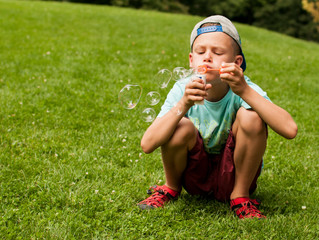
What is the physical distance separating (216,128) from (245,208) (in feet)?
1.91

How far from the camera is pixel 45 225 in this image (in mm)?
2262

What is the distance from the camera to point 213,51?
2238mm

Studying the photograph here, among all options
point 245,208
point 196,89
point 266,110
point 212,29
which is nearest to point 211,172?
point 245,208

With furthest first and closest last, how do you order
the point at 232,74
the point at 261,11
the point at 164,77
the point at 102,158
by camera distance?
the point at 261,11 < the point at 102,158 < the point at 164,77 < the point at 232,74

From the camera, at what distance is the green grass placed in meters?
2.29

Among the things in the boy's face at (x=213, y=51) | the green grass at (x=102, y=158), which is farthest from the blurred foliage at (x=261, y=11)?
the boy's face at (x=213, y=51)

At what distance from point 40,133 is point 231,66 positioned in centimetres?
234

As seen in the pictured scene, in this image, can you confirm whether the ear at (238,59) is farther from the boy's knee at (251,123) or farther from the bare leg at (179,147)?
the bare leg at (179,147)

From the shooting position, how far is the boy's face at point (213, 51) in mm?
2184

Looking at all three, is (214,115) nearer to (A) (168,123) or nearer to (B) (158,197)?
(A) (168,123)

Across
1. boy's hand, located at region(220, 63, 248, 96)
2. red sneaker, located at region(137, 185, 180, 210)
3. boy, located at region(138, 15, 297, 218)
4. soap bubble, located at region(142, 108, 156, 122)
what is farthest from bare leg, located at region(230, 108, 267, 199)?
soap bubble, located at region(142, 108, 156, 122)

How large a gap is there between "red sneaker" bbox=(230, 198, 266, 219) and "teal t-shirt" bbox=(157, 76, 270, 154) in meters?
0.39

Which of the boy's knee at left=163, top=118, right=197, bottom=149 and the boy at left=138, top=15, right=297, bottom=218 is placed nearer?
the boy at left=138, top=15, right=297, bottom=218

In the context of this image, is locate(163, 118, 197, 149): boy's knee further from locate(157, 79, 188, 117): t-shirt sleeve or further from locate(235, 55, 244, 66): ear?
locate(235, 55, 244, 66): ear
